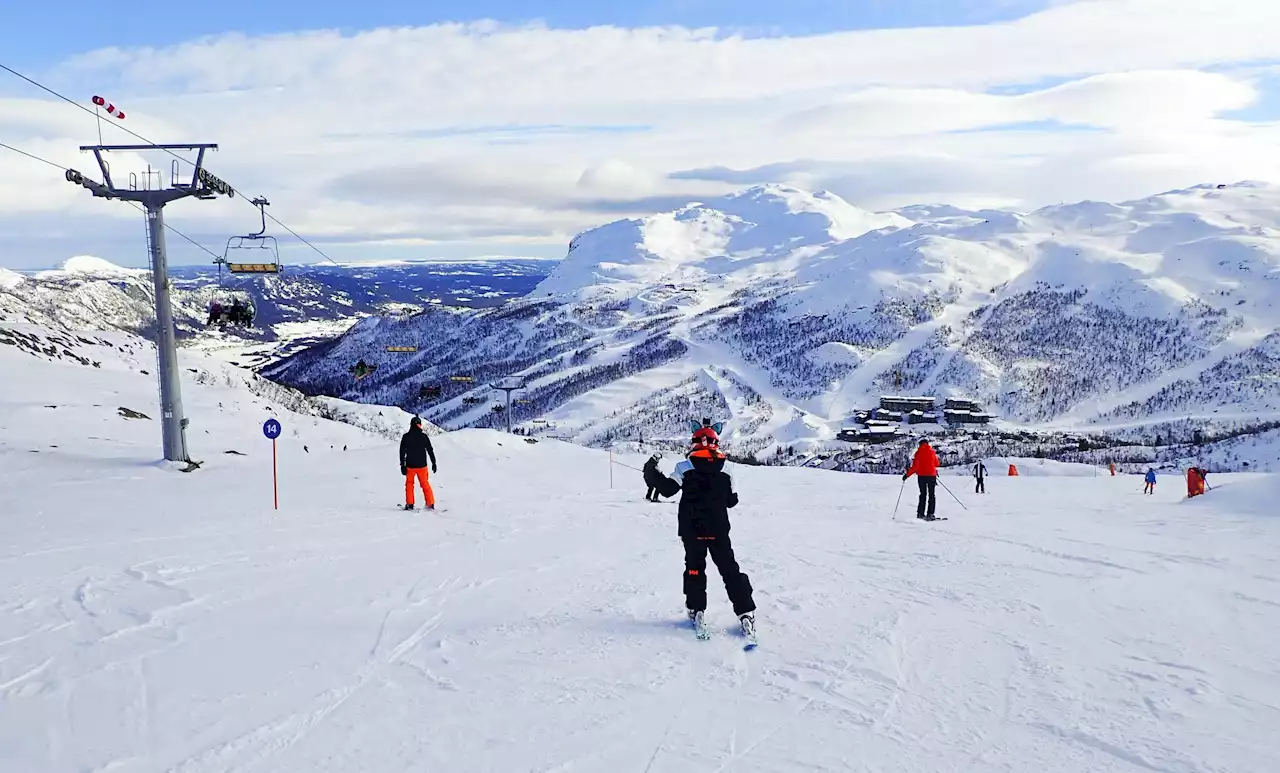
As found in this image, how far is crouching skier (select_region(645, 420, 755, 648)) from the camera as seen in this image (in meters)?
7.34

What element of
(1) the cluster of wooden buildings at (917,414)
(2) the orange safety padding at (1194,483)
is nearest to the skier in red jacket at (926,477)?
(2) the orange safety padding at (1194,483)

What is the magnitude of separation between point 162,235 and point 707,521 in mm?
15125

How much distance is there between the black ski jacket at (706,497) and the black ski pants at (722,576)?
0.09 meters

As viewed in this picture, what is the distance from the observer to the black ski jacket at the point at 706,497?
24.2ft

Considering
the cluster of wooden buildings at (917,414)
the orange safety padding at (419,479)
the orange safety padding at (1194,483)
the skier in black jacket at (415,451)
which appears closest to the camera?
the skier in black jacket at (415,451)

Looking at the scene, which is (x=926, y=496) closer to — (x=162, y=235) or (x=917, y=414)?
(x=162, y=235)

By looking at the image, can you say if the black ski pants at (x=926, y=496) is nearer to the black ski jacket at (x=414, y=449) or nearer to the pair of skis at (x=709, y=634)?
the black ski jacket at (x=414, y=449)

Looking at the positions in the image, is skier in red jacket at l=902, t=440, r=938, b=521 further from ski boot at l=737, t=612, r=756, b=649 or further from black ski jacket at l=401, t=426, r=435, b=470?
ski boot at l=737, t=612, r=756, b=649

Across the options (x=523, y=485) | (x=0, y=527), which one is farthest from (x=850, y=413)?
(x=0, y=527)

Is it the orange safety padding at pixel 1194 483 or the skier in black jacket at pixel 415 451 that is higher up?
the skier in black jacket at pixel 415 451

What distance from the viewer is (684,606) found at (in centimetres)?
845

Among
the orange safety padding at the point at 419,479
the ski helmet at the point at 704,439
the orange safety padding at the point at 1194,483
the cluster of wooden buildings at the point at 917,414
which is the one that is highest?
the ski helmet at the point at 704,439

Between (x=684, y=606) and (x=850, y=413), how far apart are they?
138 metres

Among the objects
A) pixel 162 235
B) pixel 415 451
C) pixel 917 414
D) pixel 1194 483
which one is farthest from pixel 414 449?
pixel 917 414
